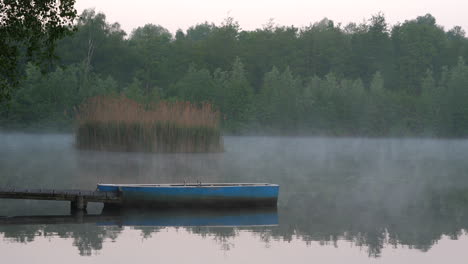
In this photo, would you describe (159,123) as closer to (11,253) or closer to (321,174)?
(321,174)

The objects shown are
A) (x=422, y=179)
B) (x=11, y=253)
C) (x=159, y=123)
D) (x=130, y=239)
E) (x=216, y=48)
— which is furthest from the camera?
(x=216, y=48)

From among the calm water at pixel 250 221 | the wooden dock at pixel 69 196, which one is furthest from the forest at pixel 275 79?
the wooden dock at pixel 69 196

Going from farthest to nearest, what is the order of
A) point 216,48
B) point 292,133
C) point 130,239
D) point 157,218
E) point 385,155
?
1. point 216,48
2. point 292,133
3. point 385,155
4. point 157,218
5. point 130,239

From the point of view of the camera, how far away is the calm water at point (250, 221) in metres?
12.6

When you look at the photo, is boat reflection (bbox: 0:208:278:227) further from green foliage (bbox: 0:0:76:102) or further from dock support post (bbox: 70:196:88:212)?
green foliage (bbox: 0:0:76:102)

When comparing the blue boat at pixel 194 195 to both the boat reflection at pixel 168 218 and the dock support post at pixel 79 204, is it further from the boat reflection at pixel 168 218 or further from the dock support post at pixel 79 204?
the dock support post at pixel 79 204

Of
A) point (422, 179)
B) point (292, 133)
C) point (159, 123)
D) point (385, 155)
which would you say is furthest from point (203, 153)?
point (292, 133)

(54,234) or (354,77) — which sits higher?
(354,77)

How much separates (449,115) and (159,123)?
133 ft

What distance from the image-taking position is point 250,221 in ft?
52.4

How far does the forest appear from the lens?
5469 centimetres

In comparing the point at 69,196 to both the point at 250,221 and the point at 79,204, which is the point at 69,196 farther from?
the point at 250,221

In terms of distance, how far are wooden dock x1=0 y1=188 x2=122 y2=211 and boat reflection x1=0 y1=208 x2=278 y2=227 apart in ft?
1.06

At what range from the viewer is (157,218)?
634 inches
